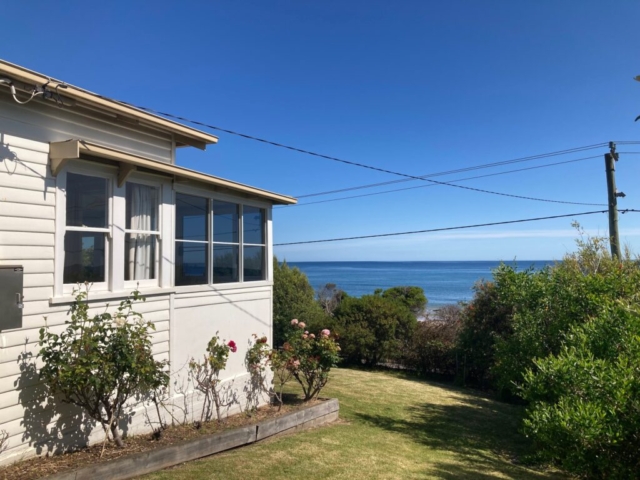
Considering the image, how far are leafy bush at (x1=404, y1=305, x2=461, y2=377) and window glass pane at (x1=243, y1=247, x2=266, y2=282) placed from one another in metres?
10.5

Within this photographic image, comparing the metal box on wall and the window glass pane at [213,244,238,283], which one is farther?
the window glass pane at [213,244,238,283]

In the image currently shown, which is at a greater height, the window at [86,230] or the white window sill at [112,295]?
the window at [86,230]

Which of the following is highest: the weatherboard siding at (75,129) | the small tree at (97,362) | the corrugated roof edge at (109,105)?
the corrugated roof edge at (109,105)

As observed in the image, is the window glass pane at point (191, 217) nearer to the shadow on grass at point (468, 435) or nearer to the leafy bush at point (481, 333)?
the shadow on grass at point (468, 435)

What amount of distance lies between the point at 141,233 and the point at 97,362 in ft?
6.78

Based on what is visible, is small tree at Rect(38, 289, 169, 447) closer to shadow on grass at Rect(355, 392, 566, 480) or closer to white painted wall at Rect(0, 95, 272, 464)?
white painted wall at Rect(0, 95, 272, 464)

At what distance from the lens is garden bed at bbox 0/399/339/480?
16.2 ft

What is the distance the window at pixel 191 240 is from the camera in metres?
7.40

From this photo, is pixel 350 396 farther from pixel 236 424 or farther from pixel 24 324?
pixel 24 324

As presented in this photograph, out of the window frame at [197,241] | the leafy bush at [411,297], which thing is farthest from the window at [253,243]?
the leafy bush at [411,297]

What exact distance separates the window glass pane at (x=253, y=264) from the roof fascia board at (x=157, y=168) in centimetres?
104

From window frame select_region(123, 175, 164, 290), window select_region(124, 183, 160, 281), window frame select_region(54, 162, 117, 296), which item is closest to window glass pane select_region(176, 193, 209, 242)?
window frame select_region(123, 175, 164, 290)

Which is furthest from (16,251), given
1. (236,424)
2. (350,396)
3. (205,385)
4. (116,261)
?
(350,396)

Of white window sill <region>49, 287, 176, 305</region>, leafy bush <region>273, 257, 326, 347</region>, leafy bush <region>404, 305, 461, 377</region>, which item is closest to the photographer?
white window sill <region>49, 287, 176, 305</region>
